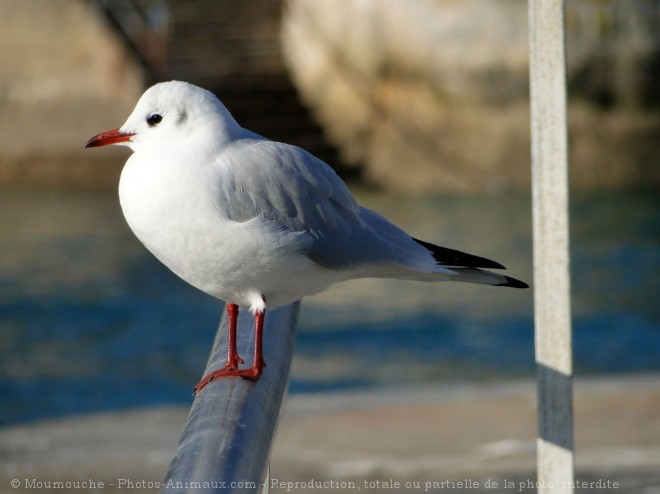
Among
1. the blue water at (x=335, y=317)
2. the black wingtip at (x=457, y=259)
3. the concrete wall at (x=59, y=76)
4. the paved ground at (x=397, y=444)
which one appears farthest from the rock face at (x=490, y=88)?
the black wingtip at (x=457, y=259)

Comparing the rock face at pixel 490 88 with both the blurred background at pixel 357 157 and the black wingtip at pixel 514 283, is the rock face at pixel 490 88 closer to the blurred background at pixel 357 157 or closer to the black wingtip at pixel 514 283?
the blurred background at pixel 357 157

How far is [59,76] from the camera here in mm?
12211

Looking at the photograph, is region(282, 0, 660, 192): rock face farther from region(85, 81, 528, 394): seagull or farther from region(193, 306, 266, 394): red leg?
region(193, 306, 266, 394): red leg

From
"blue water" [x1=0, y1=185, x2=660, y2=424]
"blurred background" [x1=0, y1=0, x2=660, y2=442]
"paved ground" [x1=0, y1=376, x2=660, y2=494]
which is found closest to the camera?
"paved ground" [x1=0, y1=376, x2=660, y2=494]

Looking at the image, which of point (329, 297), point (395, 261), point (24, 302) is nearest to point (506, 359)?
point (329, 297)

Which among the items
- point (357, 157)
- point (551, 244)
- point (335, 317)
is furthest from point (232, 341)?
point (357, 157)

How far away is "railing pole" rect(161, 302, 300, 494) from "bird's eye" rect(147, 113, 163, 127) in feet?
1.44

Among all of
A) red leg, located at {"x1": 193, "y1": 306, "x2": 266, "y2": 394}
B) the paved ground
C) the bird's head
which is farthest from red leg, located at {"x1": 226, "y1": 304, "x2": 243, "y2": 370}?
the paved ground

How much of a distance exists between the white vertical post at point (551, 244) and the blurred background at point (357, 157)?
5343 millimetres

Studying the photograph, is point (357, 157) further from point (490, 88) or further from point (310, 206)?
point (310, 206)

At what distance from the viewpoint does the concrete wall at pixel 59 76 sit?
1216 cm

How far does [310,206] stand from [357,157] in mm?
10272

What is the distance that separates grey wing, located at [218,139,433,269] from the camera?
202 cm

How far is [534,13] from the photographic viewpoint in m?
1.82
